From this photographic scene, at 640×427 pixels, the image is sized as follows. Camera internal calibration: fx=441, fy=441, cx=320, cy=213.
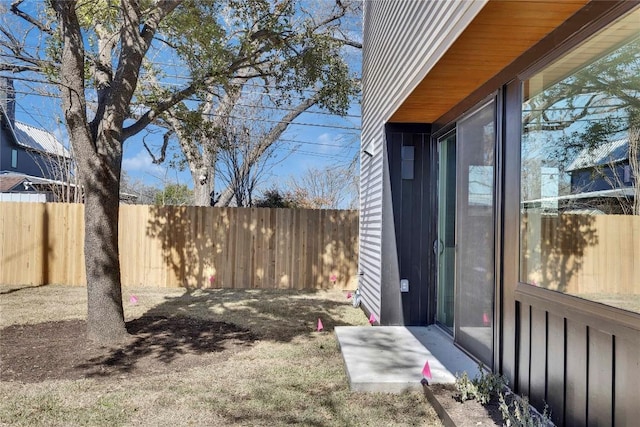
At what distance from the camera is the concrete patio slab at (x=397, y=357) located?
3.15 m

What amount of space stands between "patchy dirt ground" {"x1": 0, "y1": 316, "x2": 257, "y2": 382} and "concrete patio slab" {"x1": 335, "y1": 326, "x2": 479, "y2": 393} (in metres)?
1.18

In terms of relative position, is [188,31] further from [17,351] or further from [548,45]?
[548,45]

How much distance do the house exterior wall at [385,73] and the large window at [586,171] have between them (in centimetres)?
64

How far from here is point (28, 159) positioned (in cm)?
1697

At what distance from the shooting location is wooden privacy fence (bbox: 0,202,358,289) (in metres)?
7.90

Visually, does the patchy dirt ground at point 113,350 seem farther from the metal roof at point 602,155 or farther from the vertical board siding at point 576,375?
the metal roof at point 602,155

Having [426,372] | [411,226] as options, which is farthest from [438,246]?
[426,372]

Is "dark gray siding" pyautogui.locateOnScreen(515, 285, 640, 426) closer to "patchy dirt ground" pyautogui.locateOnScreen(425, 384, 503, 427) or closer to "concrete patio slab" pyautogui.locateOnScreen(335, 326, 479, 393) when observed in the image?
"patchy dirt ground" pyautogui.locateOnScreen(425, 384, 503, 427)

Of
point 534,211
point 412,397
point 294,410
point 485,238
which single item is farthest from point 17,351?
point 534,211

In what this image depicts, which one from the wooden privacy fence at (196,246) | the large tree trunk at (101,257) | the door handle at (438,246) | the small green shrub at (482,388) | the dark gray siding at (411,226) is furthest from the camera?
the wooden privacy fence at (196,246)

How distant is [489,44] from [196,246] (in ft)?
21.7

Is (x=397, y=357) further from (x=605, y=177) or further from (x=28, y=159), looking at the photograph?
(x=28, y=159)

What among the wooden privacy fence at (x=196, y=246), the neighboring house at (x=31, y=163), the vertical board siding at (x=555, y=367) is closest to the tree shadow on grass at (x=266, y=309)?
the wooden privacy fence at (x=196, y=246)

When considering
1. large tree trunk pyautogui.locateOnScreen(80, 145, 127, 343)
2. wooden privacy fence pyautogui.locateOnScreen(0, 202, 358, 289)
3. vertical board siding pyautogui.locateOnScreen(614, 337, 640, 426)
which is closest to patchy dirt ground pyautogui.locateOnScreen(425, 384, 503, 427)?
vertical board siding pyautogui.locateOnScreen(614, 337, 640, 426)
